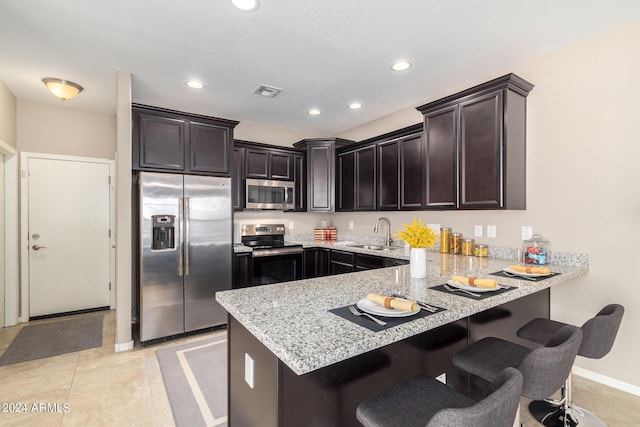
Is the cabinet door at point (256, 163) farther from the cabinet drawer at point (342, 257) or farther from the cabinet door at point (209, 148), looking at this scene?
the cabinet drawer at point (342, 257)

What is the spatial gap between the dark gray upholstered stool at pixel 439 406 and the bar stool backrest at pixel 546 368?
30 cm

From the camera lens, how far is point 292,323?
1.15 metres

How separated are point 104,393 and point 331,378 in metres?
2.06

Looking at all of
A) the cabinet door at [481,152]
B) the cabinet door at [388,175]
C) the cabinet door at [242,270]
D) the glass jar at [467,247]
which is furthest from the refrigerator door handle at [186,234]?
the glass jar at [467,247]

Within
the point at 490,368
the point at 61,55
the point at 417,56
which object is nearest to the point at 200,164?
the point at 61,55

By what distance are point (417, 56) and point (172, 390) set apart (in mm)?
3401

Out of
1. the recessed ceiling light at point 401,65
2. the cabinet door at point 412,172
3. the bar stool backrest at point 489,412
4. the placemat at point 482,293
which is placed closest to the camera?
the bar stool backrest at point 489,412

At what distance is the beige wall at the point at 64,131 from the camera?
12.4 ft

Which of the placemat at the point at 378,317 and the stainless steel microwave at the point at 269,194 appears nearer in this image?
the placemat at the point at 378,317

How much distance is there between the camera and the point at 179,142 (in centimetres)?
336

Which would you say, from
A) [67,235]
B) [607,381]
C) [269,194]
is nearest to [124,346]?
[67,235]

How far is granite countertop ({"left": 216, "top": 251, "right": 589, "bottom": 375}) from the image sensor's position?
957mm

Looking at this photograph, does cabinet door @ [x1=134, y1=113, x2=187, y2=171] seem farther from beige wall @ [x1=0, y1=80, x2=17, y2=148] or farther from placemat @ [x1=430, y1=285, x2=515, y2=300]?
placemat @ [x1=430, y1=285, x2=515, y2=300]

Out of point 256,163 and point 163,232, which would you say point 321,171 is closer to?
point 256,163
